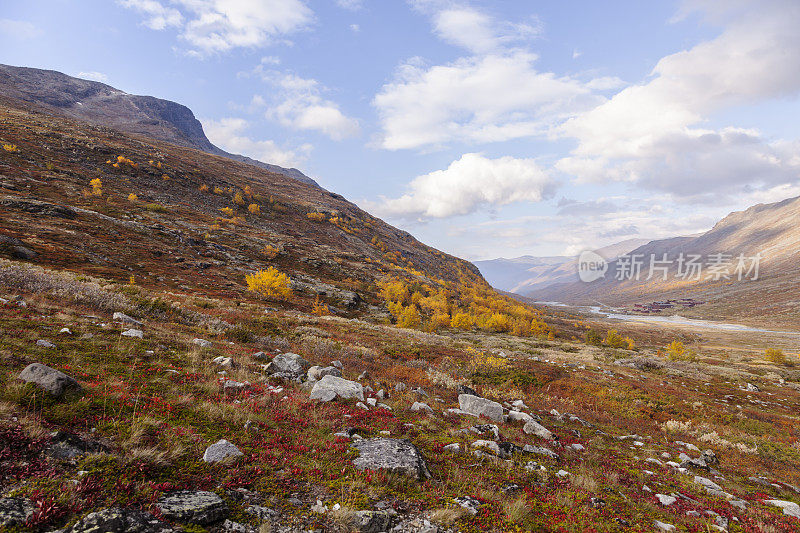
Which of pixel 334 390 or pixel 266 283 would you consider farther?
pixel 266 283

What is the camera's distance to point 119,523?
11.6ft

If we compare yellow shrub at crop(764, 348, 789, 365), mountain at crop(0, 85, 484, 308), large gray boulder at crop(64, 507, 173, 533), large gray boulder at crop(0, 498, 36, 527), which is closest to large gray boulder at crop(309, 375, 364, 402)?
large gray boulder at crop(64, 507, 173, 533)

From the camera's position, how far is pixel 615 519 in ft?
20.9

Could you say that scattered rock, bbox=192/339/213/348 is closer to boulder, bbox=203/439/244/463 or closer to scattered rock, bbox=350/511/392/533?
boulder, bbox=203/439/244/463

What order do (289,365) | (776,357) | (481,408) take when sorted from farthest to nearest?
(776,357), (289,365), (481,408)

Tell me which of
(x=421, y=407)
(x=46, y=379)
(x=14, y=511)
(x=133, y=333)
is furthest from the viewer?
(x=133, y=333)

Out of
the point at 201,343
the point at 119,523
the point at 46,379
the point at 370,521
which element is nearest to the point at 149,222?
the point at 201,343

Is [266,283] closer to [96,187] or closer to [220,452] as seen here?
[220,452]

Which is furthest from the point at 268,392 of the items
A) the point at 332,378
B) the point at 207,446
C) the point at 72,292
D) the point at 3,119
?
the point at 3,119

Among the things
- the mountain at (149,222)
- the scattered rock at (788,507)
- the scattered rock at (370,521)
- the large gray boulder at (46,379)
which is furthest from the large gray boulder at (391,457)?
the mountain at (149,222)

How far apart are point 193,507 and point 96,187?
8433cm

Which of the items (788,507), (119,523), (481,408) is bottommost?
(788,507)

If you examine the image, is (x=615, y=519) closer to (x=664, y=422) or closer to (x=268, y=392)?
(x=268, y=392)

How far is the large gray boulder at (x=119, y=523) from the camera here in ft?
11.1
